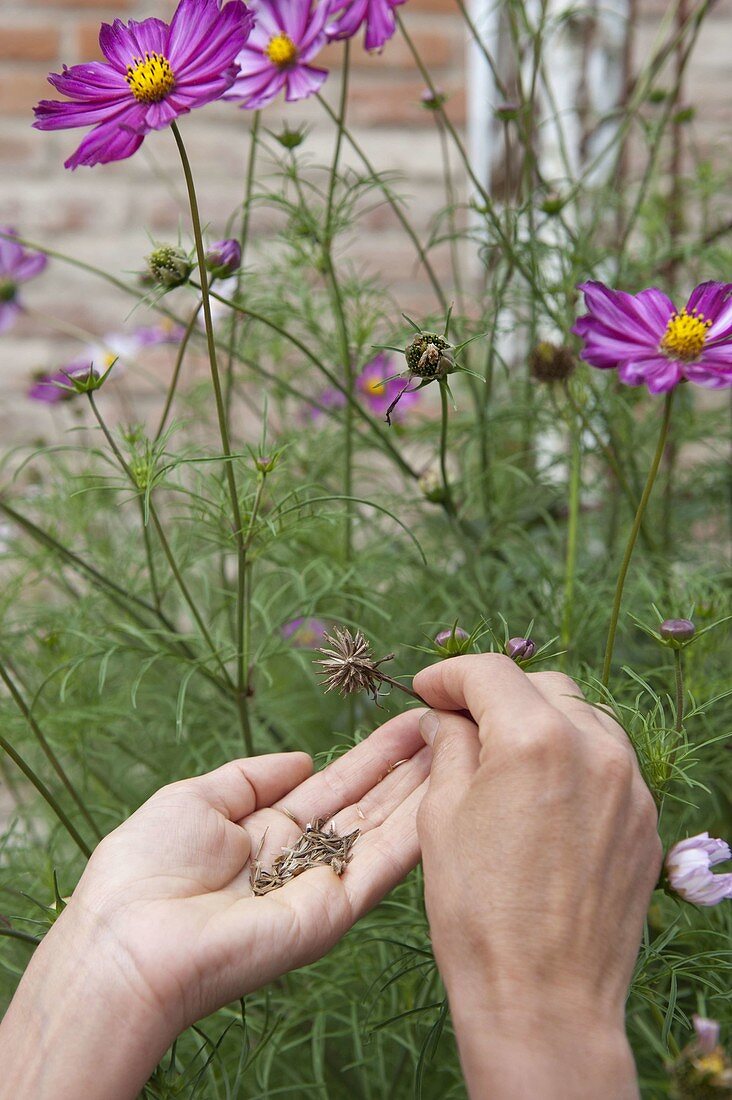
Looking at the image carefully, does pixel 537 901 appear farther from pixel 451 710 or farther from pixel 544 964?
pixel 451 710

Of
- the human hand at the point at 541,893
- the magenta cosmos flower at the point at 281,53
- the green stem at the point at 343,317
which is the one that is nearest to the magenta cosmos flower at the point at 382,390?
the green stem at the point at 343,317

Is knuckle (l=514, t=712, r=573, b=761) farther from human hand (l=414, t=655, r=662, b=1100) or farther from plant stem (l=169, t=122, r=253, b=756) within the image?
plant stem (l=169, t=122, r=253, b=756)

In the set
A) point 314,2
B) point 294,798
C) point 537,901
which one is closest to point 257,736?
point 294,798

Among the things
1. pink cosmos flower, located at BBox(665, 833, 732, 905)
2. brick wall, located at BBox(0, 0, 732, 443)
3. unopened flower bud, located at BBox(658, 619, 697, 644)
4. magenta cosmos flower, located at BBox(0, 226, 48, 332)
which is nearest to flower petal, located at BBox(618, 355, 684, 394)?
unopened flower bud, located at BBox(658, 619, 697, 644)

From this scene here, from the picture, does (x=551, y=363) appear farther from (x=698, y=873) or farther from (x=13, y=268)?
(x=13, y=268)

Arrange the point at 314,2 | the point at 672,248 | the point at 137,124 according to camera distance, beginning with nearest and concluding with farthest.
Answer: the point at 137,124 < the point at 314,2 < the point at 672,248

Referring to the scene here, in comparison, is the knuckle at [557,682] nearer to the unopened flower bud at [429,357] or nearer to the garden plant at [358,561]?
the garden plant at [358,561]

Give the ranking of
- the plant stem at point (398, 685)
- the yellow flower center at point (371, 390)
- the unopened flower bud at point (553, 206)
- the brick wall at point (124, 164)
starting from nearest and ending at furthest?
1. the plant stem at point (398, 685)
2. the unopened flower bud at point (553, 206)
3. the yellow flower center at point (371, 390)
4. the brick wall at point (124, 164)

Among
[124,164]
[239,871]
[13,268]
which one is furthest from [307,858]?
[124,164]
